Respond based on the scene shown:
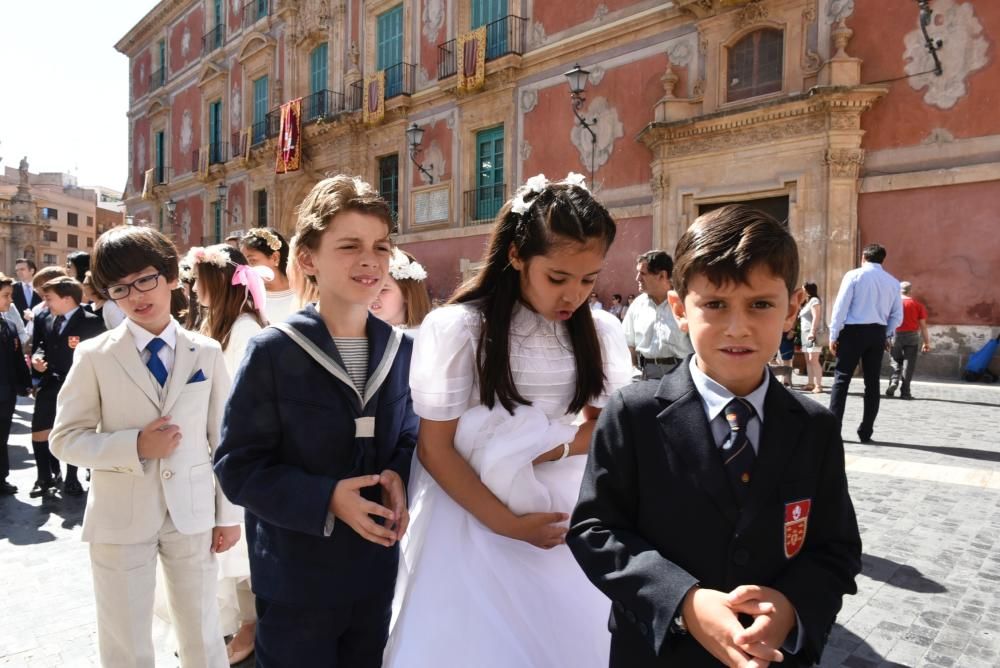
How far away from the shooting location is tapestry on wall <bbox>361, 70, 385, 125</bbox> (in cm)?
1877

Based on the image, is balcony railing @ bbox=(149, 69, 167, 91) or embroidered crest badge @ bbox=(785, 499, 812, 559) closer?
embroidered crest badge @ bbox=(785, 499, 812, 559)

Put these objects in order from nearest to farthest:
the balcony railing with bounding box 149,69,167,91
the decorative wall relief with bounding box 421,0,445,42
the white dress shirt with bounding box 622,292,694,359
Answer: the white dress shirt with bounding box 622,292,694,359, the decorative wall relief with bounding box 421,0,445,42, the balcony railing with bounding box 149,69,167,91

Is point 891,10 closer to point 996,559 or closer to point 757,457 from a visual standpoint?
point 996,559

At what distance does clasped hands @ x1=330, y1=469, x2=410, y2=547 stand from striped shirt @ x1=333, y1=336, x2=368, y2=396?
31cm

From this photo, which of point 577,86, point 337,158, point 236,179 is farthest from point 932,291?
point 236,179

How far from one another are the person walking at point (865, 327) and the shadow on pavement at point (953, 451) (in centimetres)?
21

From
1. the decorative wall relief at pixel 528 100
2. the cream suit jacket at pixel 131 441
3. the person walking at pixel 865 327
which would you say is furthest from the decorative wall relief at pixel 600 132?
the cream suit jacket at pixel 131 441

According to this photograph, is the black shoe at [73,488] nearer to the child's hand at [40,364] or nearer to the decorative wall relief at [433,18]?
the child's hand at [40,364]

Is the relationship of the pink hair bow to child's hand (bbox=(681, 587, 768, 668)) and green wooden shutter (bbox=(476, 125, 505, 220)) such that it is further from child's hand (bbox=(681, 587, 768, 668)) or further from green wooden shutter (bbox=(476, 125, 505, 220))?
green wooden shutter (bbox=(476, 125, 505, 220))

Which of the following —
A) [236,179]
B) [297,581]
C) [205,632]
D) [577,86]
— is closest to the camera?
[297,581]

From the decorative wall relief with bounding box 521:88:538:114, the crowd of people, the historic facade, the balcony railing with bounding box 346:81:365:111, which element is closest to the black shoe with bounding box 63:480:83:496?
the crowd of people

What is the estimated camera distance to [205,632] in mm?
2176

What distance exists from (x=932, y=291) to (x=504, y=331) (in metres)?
10.7

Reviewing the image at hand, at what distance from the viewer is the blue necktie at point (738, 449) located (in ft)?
4.19
